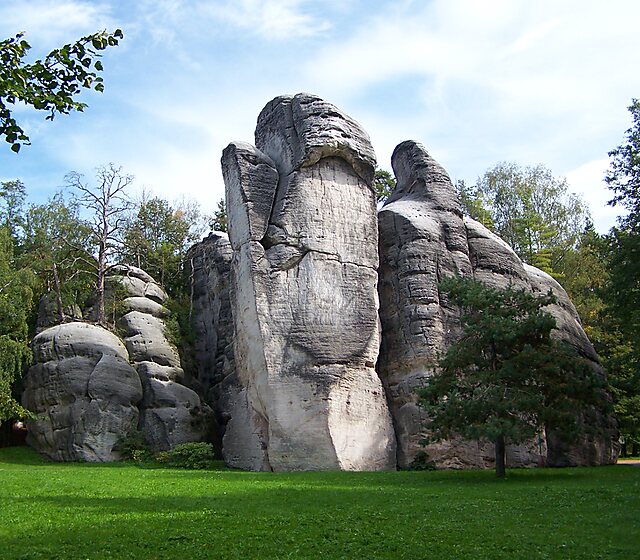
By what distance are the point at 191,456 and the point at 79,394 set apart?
221 inches

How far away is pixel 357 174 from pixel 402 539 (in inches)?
726

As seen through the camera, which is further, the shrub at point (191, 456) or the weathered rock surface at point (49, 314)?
the weathered rock surface at point (49, 314)

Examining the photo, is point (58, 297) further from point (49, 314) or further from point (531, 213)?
point (531, 213)

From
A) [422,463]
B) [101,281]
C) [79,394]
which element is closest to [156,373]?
[79,394]

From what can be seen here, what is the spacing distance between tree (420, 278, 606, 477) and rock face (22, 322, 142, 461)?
12.7m

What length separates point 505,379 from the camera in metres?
19.4

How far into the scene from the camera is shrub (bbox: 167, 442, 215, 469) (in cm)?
2494

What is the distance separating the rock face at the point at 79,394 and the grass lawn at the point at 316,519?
8.67m

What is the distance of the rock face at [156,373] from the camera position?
→ 2789cm

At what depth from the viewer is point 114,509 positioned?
43.0 feet

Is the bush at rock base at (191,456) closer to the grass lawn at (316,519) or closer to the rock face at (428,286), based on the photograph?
the rock face at (428,286)

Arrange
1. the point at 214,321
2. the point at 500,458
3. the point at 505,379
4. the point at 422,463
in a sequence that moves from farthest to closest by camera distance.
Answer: the point at 214,321 → the point at 422,463 → the point at 500,458 → the point at 505,379

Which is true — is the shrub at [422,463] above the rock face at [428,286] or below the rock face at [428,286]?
below

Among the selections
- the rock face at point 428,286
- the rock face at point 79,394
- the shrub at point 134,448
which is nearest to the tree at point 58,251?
the rock face at point 79,394
